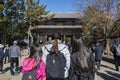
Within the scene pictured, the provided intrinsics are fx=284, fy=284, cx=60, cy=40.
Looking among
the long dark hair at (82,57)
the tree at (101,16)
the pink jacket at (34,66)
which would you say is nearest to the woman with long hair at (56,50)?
the pink jacket at (34,66)

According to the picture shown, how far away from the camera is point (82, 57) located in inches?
215

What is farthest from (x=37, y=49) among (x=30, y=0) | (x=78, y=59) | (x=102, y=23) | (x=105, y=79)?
(x=30, y=0)

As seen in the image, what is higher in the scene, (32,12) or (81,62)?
(32,12)

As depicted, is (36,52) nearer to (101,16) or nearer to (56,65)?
(56,65)

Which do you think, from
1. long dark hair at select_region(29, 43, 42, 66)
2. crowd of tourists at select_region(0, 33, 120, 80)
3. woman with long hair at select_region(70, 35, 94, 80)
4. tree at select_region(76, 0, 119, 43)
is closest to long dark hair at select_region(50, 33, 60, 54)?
crowd of tourists at select_region(0, 33, 120, 80)

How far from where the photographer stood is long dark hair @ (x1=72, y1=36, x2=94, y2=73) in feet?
18.0

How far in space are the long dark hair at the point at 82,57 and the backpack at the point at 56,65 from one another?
0.31m

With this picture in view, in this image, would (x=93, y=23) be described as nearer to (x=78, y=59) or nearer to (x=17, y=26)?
(x=17, y=26)

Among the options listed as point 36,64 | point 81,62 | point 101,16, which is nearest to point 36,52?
point 36,64

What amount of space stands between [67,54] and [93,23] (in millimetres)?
28451

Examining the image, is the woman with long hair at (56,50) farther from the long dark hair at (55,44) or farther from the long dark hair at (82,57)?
the long dark hair at (82,57)

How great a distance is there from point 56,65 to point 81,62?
487 mm

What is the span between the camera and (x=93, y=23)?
33.8 meters

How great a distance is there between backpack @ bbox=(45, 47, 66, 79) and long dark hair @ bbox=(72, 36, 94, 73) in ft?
1.03
